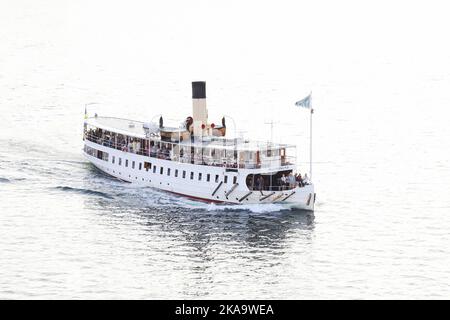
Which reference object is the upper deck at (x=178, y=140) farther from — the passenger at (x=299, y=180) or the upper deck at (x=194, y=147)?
the passenger at (x=299, y=180)

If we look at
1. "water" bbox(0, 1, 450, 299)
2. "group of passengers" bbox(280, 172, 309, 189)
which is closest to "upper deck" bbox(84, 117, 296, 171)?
"group of passengers" bbox(280, 172, 309, 189)

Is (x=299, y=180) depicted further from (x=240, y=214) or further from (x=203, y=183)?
(x=203, y=183)

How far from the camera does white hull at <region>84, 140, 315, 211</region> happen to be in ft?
348

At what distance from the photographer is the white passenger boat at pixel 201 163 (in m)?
107

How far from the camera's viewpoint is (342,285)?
86375 millimetres

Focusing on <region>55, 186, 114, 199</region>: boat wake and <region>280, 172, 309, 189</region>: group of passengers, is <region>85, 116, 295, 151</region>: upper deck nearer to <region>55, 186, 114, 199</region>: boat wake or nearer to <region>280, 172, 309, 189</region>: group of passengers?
<region>280, 172, 309, 189</region>: group of passengers

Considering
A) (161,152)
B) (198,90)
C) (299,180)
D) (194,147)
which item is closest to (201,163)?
(194,147)

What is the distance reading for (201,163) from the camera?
109875mm

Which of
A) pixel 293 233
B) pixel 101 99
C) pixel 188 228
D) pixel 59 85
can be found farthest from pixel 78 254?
pixel 59 85

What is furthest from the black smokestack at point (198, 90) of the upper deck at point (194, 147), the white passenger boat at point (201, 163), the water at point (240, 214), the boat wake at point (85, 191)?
the boat wake at point (85, 191)

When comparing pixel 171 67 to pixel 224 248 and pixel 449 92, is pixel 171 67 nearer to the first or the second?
pixel 449 92

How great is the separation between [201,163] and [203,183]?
79.1 inches
